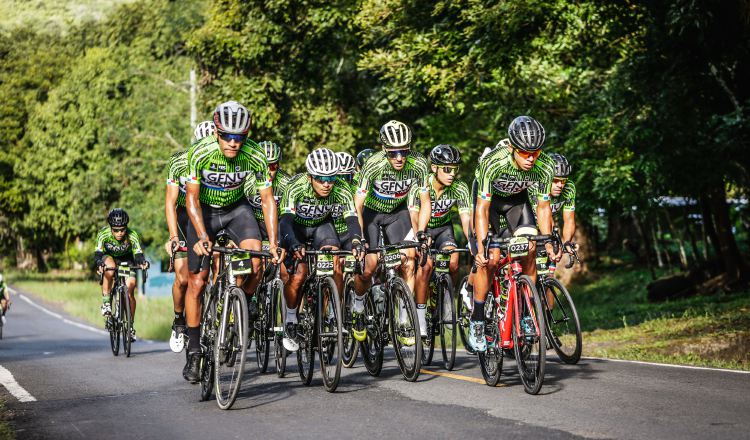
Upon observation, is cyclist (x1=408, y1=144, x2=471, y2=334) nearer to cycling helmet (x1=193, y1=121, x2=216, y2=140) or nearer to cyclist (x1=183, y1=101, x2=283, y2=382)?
cycling helmet (x1=193, y1=121, x2=216, y2=140)

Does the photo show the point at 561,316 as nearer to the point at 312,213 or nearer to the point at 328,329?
the point at 328,329

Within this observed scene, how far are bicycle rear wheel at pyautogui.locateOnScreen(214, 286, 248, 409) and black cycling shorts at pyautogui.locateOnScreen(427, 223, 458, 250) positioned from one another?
4180mm

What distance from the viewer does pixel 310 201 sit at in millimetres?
10328

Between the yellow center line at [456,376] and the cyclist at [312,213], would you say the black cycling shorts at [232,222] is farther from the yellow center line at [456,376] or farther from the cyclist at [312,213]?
the yellow center line at [456,376]

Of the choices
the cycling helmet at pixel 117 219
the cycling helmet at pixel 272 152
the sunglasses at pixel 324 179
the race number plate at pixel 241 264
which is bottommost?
the race number plate at pixel 241 264

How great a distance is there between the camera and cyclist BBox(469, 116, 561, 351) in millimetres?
9023

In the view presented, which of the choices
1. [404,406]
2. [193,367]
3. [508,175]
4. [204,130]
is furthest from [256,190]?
[404,406]

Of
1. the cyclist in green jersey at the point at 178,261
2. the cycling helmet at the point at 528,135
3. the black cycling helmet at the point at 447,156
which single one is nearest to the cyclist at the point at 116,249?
the cyclist in green jersey at the point at 178,261

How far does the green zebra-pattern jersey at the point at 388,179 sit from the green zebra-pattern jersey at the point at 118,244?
245 inches

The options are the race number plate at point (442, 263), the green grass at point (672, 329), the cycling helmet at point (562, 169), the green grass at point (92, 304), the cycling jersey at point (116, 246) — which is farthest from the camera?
the green grass at point (92, 304)

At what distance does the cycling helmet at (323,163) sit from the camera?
32.6 ft

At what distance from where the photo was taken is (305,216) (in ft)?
34.2

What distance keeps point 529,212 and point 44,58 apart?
57.1 metres

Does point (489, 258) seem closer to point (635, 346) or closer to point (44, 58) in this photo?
point (635, 346)
